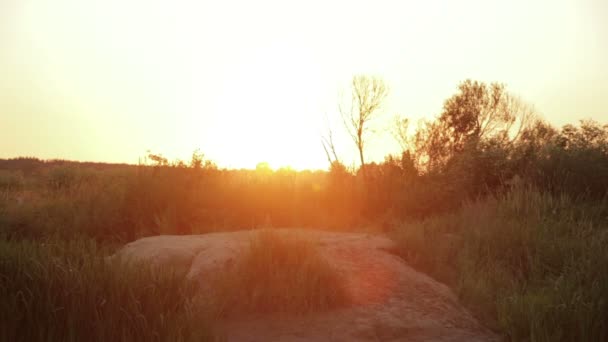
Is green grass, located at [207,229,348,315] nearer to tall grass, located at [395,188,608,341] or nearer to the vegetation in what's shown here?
the vegetation

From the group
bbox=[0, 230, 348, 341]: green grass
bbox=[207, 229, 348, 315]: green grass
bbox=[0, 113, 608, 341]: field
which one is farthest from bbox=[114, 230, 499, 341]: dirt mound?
bbox=[0, 230, 348, 341]: green grass

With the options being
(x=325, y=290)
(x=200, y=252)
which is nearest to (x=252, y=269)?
(x=325, y=290)

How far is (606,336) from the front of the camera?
226 inches

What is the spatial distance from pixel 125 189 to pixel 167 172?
123 cm

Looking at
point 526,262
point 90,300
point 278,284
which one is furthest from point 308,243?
point 526,262

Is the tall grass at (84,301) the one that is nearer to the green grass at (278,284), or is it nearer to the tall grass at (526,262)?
the green grass at (278,284)

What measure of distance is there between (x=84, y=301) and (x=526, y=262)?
6.86 m

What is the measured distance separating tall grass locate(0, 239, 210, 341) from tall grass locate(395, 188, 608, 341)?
3616 mm

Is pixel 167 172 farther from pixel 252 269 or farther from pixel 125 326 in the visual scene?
pixel 125 326

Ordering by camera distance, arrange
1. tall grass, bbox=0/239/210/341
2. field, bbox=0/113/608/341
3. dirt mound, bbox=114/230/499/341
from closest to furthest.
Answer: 1. tall grass, bbox=0/239/210/341
2. field, bbox=0/113/608/341
3. dirt mound, bbox=114/230/499/341

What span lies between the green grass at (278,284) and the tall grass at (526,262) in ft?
6.77

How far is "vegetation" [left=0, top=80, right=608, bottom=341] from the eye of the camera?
458 centimetres

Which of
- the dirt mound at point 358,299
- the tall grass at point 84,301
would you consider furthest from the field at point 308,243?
the dirt mound at point 358,299

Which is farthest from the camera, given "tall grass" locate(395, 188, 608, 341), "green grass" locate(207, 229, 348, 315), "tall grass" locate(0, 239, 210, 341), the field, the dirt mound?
"green grass" locate(207, 229, 348, 315)
